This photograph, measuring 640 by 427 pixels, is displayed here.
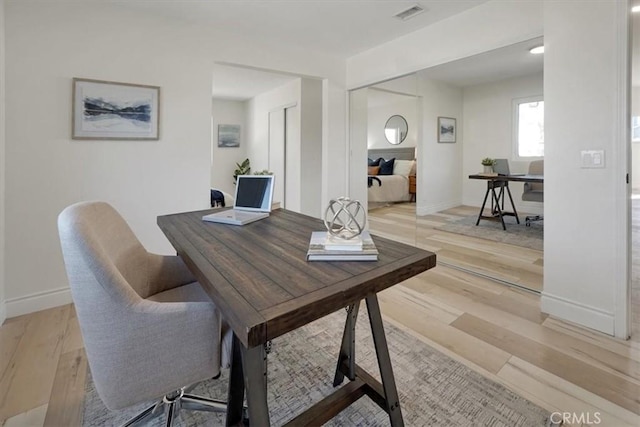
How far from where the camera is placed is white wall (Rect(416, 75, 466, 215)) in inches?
168

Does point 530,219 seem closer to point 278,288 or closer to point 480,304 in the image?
point 480,304

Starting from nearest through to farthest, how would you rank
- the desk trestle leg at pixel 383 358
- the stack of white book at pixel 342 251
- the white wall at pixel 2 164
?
the stack of white book at pixel 342 251, the desk trestle leg at pixel 383 358, the white wall at pixel 2 164

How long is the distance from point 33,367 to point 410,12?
3.61 m

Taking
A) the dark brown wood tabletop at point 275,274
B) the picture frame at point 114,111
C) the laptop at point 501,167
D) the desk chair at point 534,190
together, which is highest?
the picture frame at point 114,111

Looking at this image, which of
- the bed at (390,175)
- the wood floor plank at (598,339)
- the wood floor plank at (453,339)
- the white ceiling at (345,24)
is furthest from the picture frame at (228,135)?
the wood floor plank at (598,339)

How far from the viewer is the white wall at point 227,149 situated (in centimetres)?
709

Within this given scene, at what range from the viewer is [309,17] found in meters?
2.90

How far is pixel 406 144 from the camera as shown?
519 centimetres

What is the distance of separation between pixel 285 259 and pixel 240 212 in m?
0.79

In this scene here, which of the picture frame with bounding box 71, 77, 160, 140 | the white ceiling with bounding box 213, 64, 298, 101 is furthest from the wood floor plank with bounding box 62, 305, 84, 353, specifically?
the white ceiling with bounding box 213, 64, 298, 101

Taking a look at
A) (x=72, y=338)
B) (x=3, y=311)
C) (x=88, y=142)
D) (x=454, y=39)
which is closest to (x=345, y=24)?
(x=454, y=39)

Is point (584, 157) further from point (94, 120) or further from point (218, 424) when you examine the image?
point (94, 120)

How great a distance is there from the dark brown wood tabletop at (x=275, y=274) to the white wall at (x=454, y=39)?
2275mm

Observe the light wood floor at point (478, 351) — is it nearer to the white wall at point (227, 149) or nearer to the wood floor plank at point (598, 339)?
the wood floor plank at point (598, 339)
